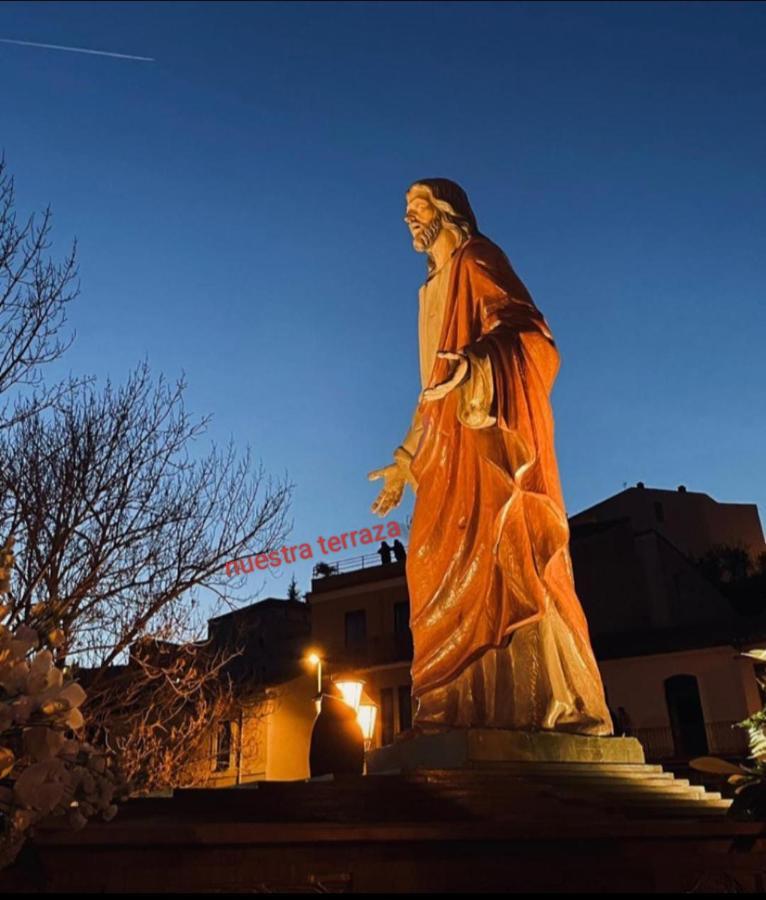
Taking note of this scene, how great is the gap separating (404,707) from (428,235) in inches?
728

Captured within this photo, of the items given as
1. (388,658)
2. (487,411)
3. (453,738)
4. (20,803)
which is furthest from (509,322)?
(388,658)

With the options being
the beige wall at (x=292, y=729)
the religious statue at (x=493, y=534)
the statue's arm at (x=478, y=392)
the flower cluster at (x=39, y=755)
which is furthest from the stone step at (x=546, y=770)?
the beige wall at (x=292, y=729)

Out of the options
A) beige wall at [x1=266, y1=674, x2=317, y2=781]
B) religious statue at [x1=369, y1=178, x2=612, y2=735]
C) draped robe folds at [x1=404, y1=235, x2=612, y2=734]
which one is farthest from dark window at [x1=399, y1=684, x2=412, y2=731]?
draped robe folds at [x1=404, y1=235, x2=612, y2=734]

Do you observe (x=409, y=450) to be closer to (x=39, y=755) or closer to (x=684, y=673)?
(x=39, y=755)

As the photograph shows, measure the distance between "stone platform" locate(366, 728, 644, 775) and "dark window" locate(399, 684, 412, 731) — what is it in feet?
59.2

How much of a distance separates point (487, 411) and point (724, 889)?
3.55 m

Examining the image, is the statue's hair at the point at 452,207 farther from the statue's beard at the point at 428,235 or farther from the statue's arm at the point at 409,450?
the statue's arm at the point at 409,450

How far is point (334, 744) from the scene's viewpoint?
7.21m

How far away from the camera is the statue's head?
26.5ft

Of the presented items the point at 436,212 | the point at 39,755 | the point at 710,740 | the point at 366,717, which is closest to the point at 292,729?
the point at 710,740

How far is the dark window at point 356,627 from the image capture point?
27578 millimetres

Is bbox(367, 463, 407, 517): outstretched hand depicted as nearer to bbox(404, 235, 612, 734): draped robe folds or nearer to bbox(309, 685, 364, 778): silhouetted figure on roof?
bbox(404, 235, 612, 734): draped robe folds

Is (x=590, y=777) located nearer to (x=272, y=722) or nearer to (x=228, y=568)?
(x=228, y=568)

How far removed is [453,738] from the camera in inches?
221
